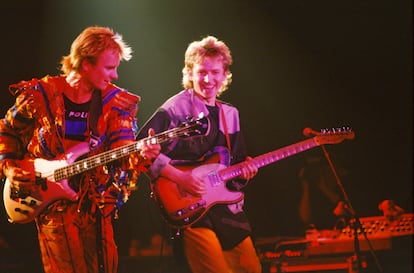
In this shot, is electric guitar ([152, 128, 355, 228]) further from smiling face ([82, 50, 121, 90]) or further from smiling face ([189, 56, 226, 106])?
smiling face ([82, 50, 121, 90])

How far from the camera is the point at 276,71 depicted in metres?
5.09

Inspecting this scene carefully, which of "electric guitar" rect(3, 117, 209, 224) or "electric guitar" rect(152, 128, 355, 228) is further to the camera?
"electric guitar" rect(152, 128, 355, 228)

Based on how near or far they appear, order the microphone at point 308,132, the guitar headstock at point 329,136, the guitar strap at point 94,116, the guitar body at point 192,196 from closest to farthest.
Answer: the guitar strap at point 94,116 → the guitar body at point 192,196 → the guitar headstock at point 329,136 → the microphone at point 308,132

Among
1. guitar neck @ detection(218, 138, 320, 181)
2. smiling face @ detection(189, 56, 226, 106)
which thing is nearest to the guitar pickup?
guitar neck @ detection(218, 138, 320, 181)

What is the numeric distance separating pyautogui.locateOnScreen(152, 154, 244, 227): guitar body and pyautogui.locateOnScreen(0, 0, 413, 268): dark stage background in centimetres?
63

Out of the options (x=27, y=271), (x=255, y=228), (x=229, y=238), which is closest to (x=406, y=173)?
(x=255, y=228)

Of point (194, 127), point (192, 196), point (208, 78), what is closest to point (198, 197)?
point (192, 196)

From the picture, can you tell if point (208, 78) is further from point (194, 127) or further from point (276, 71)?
point (276, 71)

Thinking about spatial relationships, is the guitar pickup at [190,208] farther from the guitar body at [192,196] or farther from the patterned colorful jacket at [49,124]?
the patterned colorful jacket at [49,124]

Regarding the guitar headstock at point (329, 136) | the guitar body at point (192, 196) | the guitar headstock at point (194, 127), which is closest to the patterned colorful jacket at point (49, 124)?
the guitar headstock at point (194, 127)

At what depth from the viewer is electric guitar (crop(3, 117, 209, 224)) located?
319 cm

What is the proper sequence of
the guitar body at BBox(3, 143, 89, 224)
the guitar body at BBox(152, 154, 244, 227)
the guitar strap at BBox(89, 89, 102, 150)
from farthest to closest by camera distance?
the guitar body at BBox(152, 154, 244, 227) → the guitar strap at BBox(89, 89, 102, 150) → the guitar body at BBox(3, 143, 89, 224)

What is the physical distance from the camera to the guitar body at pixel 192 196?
3.86 meters

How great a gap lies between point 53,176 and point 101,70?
2.19ft
